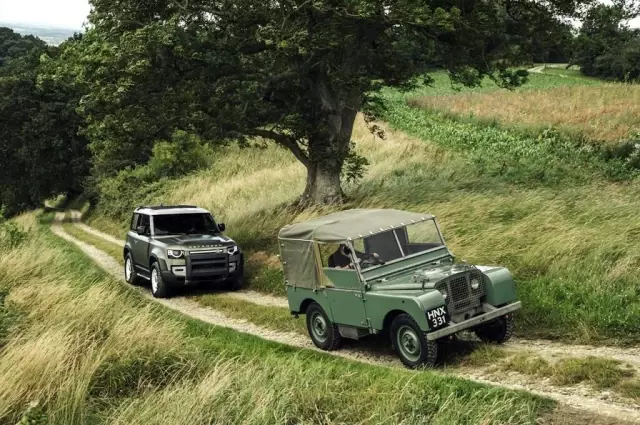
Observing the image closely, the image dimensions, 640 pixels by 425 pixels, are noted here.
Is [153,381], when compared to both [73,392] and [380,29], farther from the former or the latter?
[380,29]

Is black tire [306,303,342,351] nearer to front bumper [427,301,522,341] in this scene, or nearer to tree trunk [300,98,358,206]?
front bumper [427,301,522,341]

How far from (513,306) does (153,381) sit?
202 inches

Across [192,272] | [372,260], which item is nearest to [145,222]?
[192,272]

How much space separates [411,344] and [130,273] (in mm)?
11823

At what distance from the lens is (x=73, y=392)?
7.51m

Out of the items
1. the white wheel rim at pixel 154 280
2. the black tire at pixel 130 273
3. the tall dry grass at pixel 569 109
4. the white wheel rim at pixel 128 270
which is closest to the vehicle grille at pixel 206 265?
the white wheel rim at pixel 154 280

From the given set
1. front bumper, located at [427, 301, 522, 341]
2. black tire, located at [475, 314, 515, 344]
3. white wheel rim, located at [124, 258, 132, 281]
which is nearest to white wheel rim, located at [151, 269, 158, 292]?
white wheel rim, located at [124, 258, 132, 281]

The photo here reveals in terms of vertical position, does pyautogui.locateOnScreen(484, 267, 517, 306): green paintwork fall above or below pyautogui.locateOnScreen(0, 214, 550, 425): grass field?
above

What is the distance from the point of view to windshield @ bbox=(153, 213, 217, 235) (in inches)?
721

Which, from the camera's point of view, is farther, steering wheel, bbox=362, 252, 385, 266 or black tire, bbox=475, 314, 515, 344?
steering wheel, bbox=362, 252, 385, 266

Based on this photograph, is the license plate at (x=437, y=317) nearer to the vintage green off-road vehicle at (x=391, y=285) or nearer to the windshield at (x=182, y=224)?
the vintage green off-road vehicle at (x=391, y=285)

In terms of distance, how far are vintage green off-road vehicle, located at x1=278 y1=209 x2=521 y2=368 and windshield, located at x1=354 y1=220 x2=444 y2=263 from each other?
0.05ft

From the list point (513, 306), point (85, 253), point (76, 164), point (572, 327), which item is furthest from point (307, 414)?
point (76, 164)

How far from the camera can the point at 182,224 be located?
18516 mm
